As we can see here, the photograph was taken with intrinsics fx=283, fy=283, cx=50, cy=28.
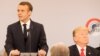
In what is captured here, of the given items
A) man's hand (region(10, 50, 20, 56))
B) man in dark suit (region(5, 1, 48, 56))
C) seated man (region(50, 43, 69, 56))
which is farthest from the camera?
man in dark suit (region(5, 1, 48, 56))

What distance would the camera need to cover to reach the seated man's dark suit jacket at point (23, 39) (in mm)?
2955

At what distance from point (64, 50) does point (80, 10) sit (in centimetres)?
313

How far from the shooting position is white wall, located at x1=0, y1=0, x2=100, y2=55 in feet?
15.4

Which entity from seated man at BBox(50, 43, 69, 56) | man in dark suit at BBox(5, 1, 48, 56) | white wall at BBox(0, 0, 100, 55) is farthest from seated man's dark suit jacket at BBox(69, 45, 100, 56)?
white wall at BBox(0, 0, 100, 55)

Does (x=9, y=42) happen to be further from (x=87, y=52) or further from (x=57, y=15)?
(x=57, y=15)

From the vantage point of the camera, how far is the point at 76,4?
16.8 feet

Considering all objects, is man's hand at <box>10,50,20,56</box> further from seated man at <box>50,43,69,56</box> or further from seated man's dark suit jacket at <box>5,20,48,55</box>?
seated man at <box>50,43,69,56</box>

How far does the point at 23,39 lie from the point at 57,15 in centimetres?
213

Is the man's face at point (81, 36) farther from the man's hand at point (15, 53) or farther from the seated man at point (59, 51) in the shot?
the seated man at point (59, 51)

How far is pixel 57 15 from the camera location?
4996 mm

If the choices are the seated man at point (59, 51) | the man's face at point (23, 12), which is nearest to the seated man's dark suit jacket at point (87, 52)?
the man's face at point (23, 12)

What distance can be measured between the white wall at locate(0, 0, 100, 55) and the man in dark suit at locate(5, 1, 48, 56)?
165cm

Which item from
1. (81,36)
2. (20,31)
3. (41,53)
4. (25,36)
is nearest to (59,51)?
(41,53)

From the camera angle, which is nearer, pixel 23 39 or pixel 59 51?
pixel 59 51
